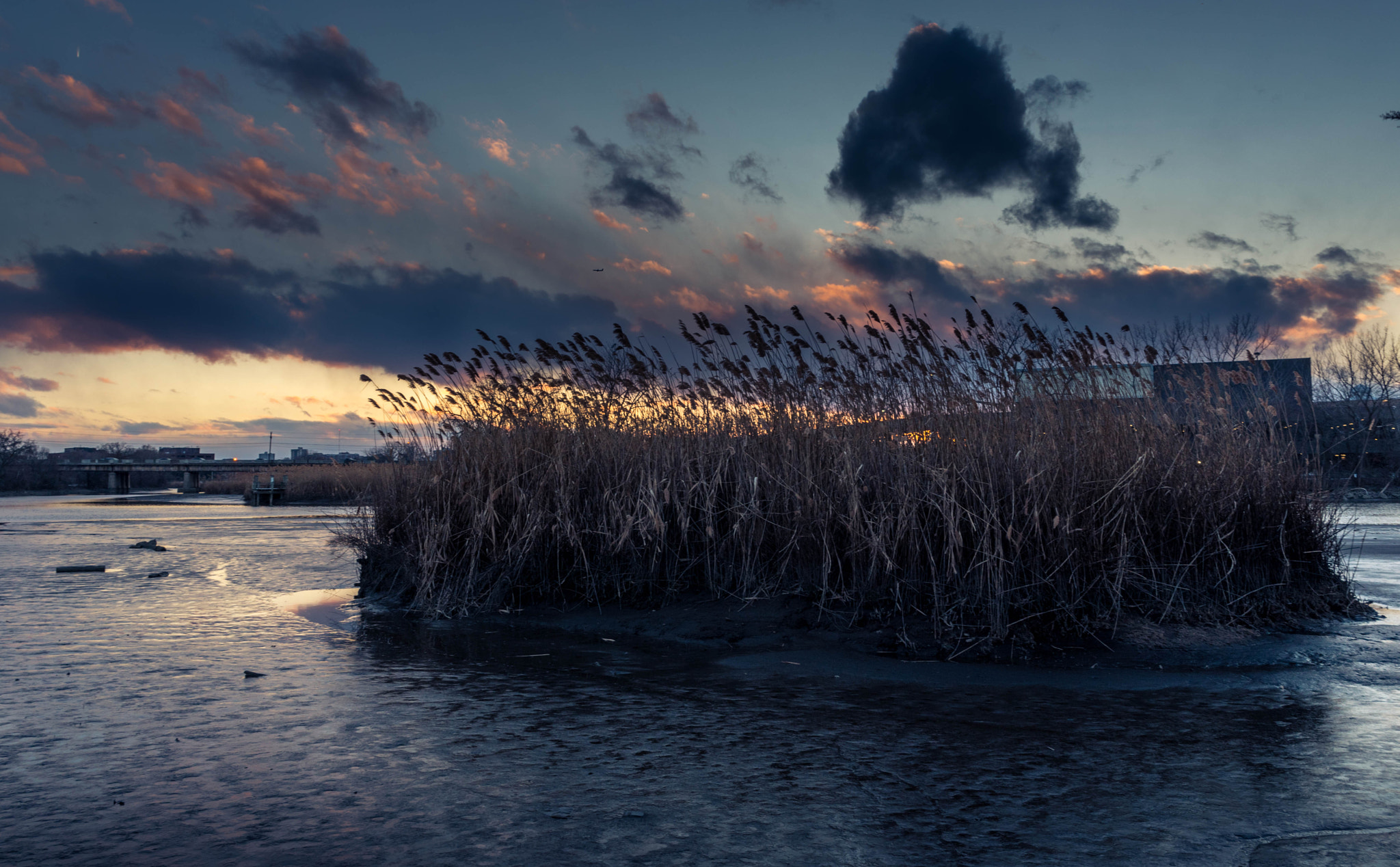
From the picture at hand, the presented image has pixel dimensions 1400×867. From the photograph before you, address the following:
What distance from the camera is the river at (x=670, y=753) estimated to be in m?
2.86

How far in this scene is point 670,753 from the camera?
388 centimetres

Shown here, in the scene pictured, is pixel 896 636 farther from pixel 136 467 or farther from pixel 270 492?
pixel 136 467

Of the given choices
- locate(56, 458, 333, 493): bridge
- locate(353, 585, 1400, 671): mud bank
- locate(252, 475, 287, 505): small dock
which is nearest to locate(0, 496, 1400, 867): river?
locate(353, 585, 1400, 671): mud bank

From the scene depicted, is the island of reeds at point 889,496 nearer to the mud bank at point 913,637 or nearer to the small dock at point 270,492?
the mud bank at point 913,637

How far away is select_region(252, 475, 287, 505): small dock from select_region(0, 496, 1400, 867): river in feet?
130

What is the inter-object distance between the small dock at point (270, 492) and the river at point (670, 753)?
39515 mm

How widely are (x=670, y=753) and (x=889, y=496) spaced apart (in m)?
3.71

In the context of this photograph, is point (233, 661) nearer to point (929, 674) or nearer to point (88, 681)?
point (88, 681)

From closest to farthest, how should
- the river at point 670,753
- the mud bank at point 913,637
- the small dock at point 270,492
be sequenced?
the river at point 670,753
the mud bank at point 913,637
the small dock at point 270,492

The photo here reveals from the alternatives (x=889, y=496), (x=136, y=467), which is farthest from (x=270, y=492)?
(x=136, y=467)

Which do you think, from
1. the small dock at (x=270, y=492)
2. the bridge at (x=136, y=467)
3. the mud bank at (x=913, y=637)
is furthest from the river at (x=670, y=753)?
the bridge at (x=136, y=467)

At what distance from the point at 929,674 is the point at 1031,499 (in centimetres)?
168

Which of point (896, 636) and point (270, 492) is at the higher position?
point (270, 492)

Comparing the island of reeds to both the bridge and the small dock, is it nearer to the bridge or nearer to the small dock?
the small dock
